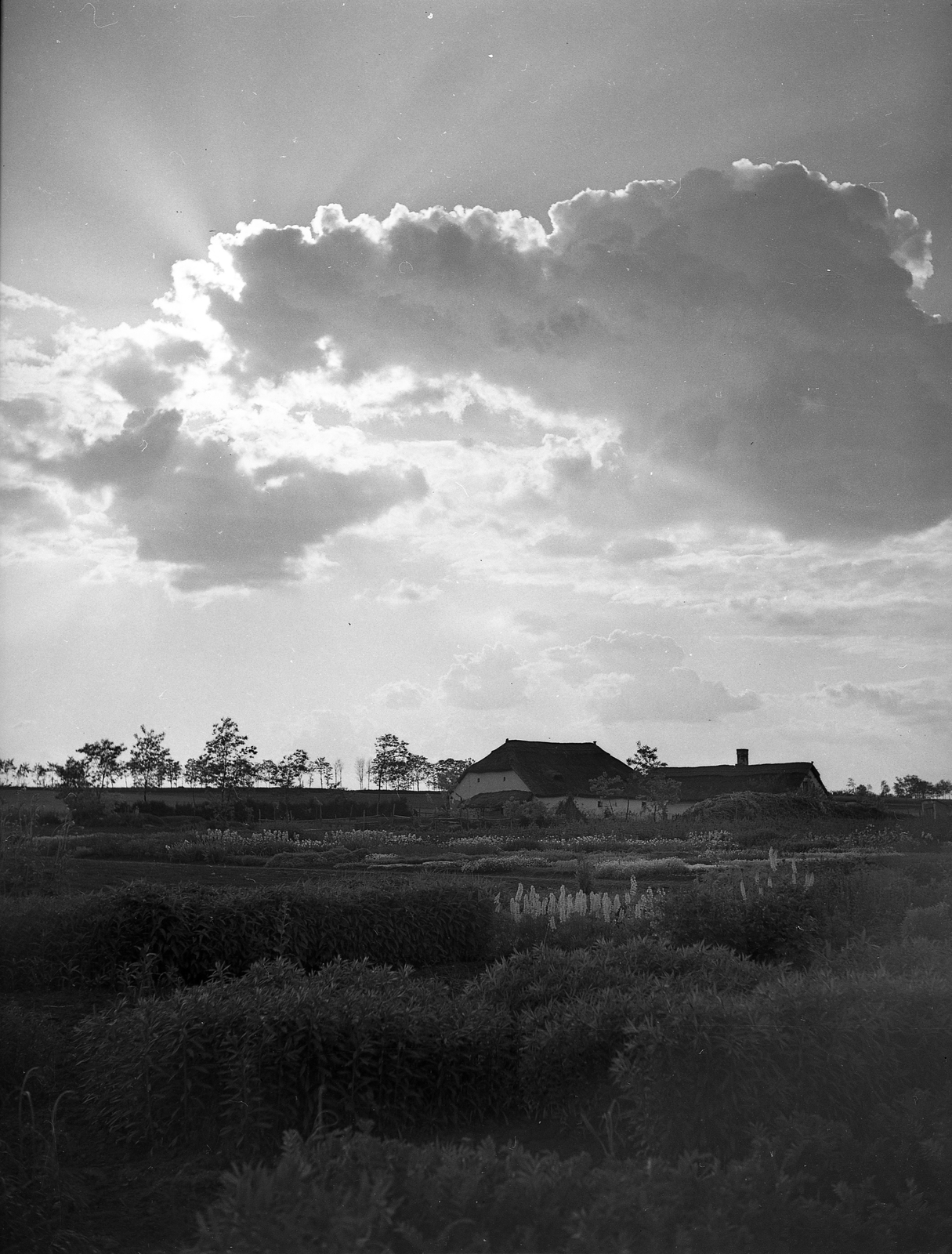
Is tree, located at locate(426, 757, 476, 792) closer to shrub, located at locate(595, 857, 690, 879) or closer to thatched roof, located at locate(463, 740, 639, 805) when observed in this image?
thatched roof, located at locate(463, 740, 639, 805)

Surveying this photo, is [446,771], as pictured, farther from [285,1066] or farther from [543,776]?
[285,1066]

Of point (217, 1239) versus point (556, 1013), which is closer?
point (217, 1239)

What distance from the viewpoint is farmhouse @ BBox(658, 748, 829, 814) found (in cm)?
4981

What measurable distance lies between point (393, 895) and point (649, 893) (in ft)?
9.55

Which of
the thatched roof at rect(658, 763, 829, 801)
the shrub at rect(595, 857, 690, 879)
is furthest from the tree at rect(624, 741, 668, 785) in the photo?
the shrub at rect(595, 857, 690, 879)

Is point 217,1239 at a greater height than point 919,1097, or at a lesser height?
greater

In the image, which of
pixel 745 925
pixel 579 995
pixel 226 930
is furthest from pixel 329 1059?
pixel 745 925

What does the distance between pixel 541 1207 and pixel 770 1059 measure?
1854mm

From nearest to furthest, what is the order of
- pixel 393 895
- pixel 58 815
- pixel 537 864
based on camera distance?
→ 1. pixel 393 895
2. pixel 537 864
3. pixel 58 815

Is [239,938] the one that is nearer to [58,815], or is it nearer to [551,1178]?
[551,1178]

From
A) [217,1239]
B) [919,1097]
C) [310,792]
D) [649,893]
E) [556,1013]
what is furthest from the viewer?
[310,792]

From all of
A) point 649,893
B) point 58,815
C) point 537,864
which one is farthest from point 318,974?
point 58,815

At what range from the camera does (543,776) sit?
176ft

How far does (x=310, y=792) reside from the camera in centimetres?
5394
